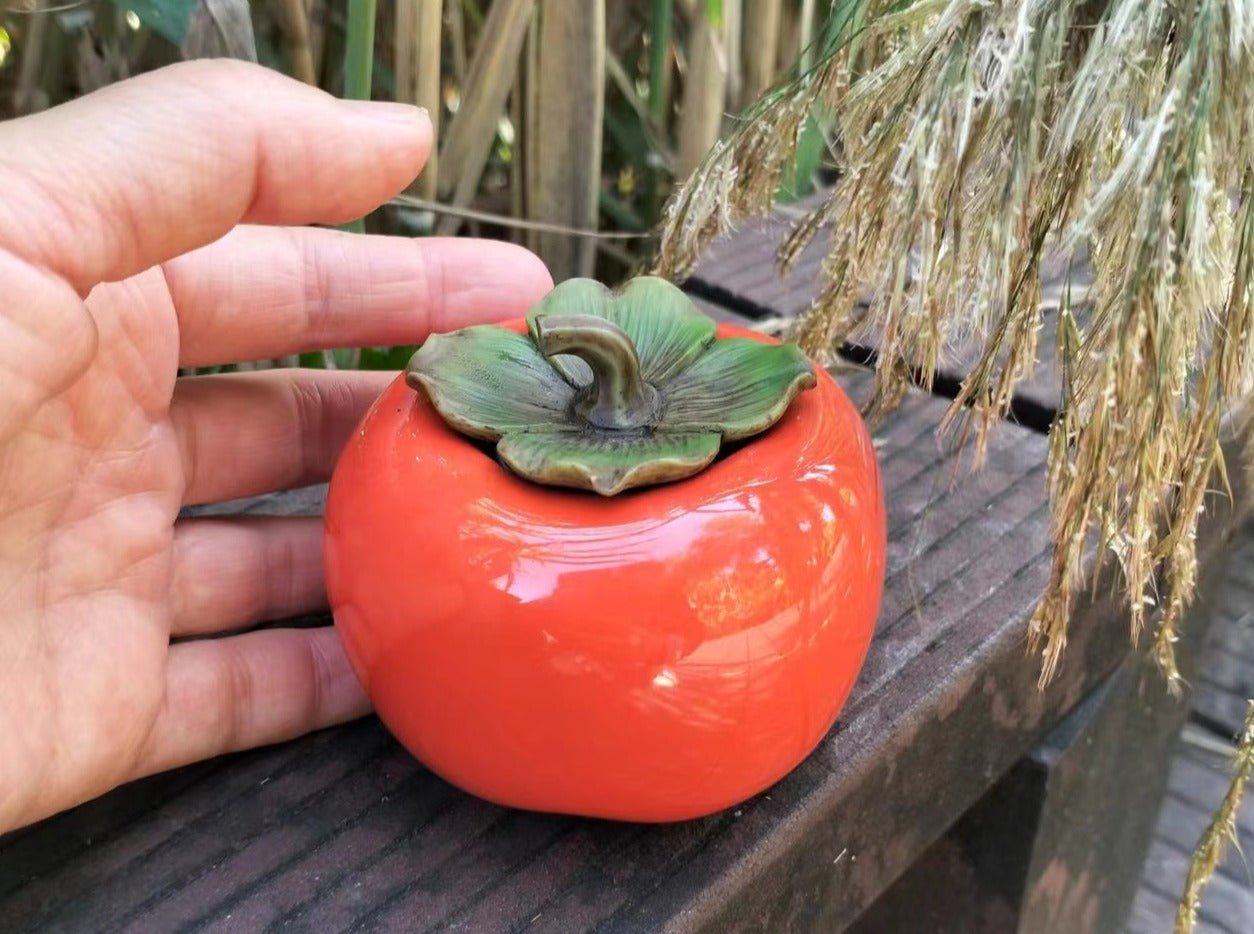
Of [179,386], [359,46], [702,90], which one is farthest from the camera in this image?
[702,90]

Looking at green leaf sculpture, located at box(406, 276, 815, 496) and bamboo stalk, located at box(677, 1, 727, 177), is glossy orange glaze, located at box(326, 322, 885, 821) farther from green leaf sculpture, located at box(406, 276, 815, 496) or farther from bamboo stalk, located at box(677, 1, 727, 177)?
bamboo stalk, located at box(677, 1, 727, 177)

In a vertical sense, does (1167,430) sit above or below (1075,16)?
below

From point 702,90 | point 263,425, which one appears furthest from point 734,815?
point 702,90

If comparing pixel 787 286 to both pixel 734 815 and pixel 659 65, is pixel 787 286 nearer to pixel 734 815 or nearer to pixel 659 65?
pixel 659 65

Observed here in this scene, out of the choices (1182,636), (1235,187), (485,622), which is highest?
(1235,187)

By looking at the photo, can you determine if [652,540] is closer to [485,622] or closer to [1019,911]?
[485,622]

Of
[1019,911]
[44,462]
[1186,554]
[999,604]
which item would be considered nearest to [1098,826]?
[1019,911]
